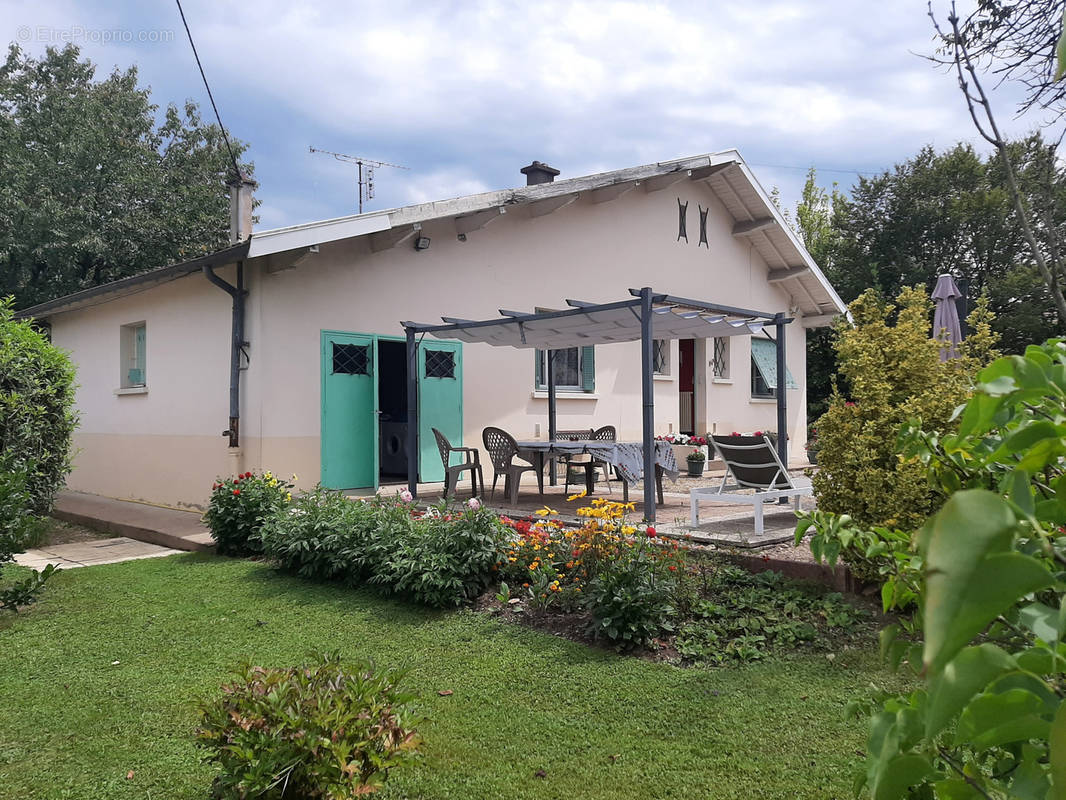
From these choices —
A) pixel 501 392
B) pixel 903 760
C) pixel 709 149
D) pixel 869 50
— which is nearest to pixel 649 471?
pixel 869 50

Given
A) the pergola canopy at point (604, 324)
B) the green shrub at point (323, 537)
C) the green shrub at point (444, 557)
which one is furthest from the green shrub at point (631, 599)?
the pergola canopy at point (604, 324)

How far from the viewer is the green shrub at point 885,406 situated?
507 centimetres

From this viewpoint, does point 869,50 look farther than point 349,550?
No

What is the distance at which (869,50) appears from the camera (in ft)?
16.5

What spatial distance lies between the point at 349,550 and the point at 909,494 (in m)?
3.93

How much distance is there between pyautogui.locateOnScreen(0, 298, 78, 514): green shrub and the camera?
789 cm

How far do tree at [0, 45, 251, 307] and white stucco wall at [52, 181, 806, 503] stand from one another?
339 inches

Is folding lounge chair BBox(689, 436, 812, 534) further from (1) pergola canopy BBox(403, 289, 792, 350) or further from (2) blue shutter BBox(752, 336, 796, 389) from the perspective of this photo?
(2) blue shutter BBox(752, 336, 796, 389)

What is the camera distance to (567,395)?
41.0 ft

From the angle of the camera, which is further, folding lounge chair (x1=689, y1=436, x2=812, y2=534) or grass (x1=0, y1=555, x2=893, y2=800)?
folding lounge chair (x1=689, y1=436, x2=812, y2=534)

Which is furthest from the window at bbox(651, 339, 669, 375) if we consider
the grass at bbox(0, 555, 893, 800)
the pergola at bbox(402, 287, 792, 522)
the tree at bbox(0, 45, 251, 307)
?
the tree at bbox(0, 45, 251, 307)

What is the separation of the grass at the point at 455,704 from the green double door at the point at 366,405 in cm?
406

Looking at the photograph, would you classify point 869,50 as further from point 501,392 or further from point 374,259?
point 501,392

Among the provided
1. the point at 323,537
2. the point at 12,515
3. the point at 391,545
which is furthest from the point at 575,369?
the point at 12,515
